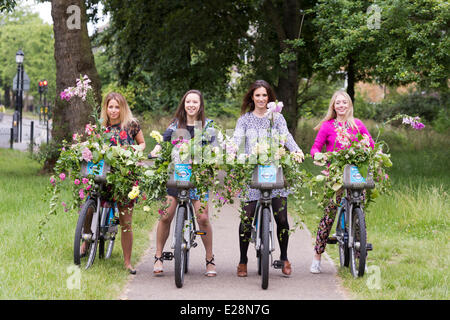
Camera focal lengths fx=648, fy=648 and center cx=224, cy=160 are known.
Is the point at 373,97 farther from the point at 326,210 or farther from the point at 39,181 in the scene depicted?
the point at 326,210

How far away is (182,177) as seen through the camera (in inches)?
232

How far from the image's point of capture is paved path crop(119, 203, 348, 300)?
556 cm

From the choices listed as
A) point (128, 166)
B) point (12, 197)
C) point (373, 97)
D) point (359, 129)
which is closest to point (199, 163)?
point (128, 166)

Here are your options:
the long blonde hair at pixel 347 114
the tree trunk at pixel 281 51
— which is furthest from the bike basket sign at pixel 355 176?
the tree trunk at pixel 281 51

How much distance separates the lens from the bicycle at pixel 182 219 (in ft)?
18.8

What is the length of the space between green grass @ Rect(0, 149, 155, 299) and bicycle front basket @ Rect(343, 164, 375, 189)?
7.46 ft

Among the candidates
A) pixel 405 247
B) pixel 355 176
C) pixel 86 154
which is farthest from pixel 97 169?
pixel 405 247

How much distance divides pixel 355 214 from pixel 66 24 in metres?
9.70

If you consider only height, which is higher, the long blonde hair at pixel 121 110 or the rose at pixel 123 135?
the long blonde hair at pixel 121 110

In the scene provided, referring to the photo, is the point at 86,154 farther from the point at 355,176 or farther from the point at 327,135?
the point at 355,176

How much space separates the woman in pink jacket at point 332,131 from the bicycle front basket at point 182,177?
1.25 m

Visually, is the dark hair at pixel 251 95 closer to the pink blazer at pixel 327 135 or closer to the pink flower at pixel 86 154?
the pink blazer at pixel 327 135

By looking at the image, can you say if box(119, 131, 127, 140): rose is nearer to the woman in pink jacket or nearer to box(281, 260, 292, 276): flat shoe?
the woman in pink jacket

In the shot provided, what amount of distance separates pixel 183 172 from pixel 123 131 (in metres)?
0.84
